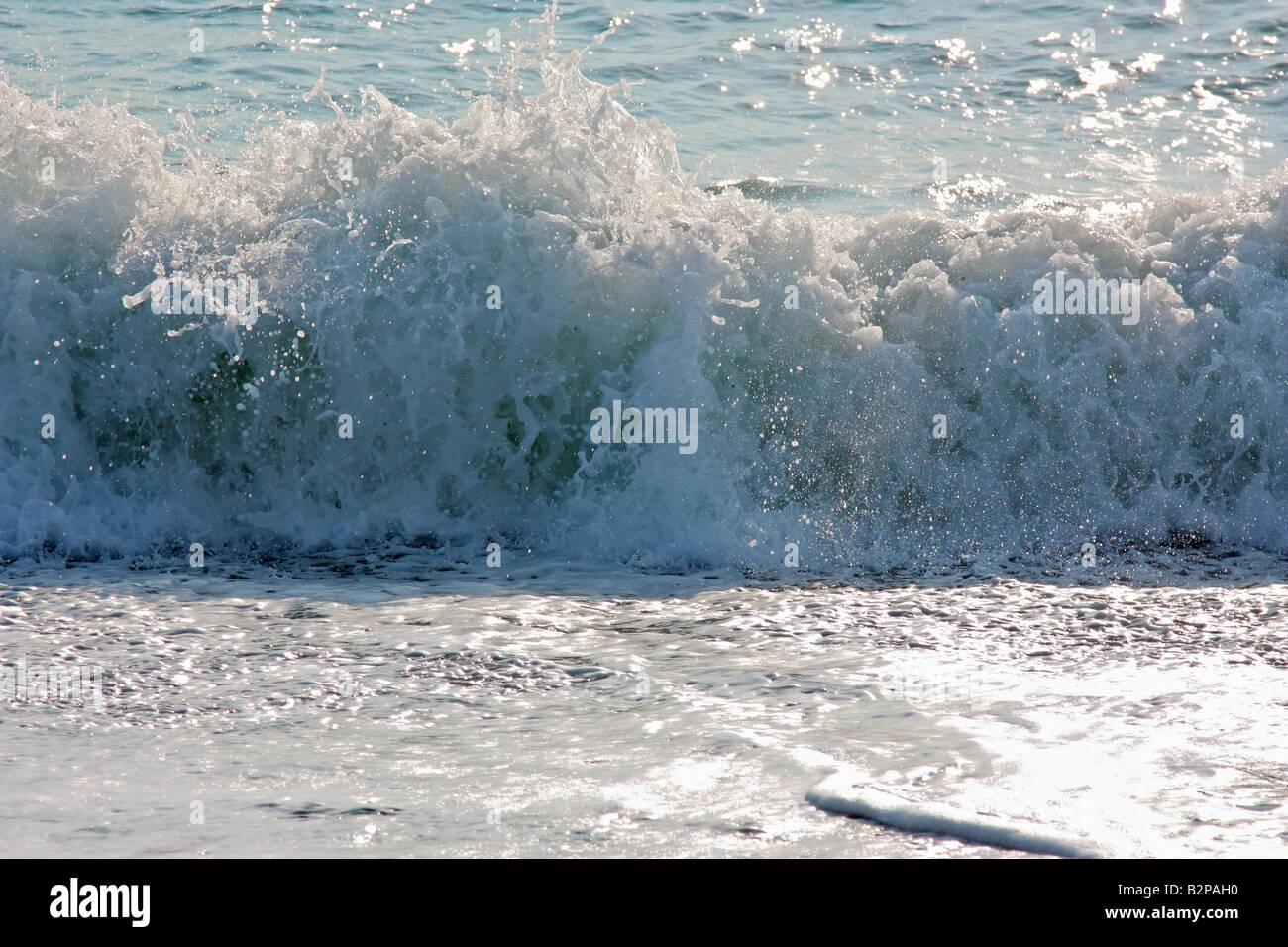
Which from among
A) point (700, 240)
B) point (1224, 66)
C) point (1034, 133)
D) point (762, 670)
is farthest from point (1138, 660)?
point (1224, 66)

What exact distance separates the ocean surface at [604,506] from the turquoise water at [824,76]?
4.44ft

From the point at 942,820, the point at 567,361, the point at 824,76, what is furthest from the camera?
the point at 824,76

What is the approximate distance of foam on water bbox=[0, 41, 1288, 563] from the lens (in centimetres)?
622

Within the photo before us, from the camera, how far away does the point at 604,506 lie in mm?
6117

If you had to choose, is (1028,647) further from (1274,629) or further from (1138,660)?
(1274,629)

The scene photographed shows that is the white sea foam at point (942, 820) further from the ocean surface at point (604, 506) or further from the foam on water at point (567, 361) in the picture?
the foam on water at point (567, 361)

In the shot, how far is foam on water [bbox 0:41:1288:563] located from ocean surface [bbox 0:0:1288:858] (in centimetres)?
2

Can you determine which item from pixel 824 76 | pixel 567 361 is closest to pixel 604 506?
pixel 567 361

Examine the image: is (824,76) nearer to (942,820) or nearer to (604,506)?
(604,506)

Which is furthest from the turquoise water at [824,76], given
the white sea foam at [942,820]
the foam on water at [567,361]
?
the white sea foam at [942,820]

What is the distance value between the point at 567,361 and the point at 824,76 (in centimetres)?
701

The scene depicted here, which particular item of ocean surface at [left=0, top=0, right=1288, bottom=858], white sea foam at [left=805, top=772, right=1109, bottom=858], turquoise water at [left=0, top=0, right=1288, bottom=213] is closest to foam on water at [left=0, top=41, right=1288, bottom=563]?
ocean surface at [left=0, top=0, right=1288, bottom=858]

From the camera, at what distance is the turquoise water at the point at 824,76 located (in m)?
10.6
